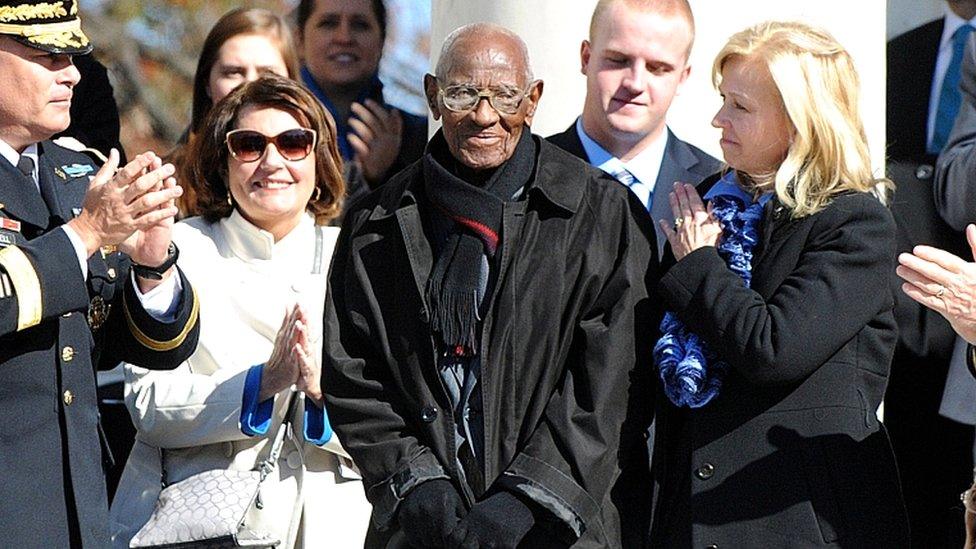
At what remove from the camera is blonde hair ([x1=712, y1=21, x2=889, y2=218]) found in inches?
159

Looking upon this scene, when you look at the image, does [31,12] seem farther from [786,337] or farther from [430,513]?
[786,337]

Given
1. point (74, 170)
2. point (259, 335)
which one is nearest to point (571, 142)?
point (259, 335)

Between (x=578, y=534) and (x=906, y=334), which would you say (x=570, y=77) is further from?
(x=578, y=534)

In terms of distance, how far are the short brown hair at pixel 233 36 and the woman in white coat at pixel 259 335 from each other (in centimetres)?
90

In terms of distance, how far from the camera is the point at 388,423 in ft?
13.2

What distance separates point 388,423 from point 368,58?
2834 mm

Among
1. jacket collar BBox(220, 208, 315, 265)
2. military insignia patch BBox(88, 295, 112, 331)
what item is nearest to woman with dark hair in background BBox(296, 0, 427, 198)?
jacket collar BBox(220, 208, 315, 265)

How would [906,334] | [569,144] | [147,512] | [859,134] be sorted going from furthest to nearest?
[906,334]
[569,144]
[147,512]
[859,134]

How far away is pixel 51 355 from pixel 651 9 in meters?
2.11

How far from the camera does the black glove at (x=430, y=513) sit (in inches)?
152

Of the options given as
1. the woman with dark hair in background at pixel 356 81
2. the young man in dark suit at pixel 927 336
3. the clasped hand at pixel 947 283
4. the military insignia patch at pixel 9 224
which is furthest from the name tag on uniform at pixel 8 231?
the young man in dark suit at pixel 927 336

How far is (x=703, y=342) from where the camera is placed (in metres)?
4.02

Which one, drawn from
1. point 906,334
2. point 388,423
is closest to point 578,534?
point 388,423

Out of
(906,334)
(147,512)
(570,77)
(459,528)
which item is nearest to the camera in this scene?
(459,528)
